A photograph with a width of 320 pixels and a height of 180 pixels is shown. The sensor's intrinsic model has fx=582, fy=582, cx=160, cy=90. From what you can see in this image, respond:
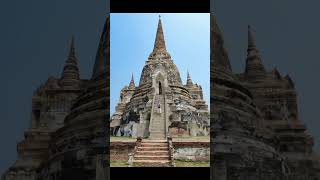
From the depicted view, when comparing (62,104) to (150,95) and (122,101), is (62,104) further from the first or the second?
(122,101)

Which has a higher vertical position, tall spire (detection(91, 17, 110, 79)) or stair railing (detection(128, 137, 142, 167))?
tall spire (detection(91, 17, 110, 79))

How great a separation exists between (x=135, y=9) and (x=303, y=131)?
7.76 meters

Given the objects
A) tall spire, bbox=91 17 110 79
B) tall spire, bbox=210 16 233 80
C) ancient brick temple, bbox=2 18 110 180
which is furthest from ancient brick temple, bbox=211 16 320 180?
tall spire, bbox=91 17 110 79

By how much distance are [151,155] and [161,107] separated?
9677mm

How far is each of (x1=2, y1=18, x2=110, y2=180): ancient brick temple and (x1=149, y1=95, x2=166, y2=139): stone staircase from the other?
424cm

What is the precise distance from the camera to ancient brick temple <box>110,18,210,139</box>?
78.5 feet

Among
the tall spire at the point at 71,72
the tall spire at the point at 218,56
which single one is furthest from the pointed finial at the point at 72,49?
the tall spire at the point at 218,56

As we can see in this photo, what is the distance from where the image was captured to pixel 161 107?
26.5m

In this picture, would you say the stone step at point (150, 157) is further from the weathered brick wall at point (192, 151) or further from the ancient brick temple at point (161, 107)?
the ancient brick temple at point (161, 107)

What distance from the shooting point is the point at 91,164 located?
46.5 feet

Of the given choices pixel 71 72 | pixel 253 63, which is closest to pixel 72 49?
pixel 71 72

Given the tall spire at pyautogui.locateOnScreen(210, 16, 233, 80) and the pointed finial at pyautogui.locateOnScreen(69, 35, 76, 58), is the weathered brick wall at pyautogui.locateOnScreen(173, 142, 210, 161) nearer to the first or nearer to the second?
the tall spire at pyautogui.locateOnScreen(210, 16, 233, 80)

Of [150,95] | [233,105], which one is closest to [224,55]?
[233,105]

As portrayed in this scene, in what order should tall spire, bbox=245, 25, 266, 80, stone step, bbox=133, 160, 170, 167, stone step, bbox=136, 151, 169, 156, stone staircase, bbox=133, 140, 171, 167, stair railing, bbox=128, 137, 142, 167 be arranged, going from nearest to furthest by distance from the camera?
stair railing, bbox=128, 137, 142, 167 → stone step, bbox=133, 160, 170, 167 → stone staircase, bbox=133, 140, 171, 167 → stone step, bbox=136, 151, 169, 156 → tall spire, bbox=245, 25, 266, 80
